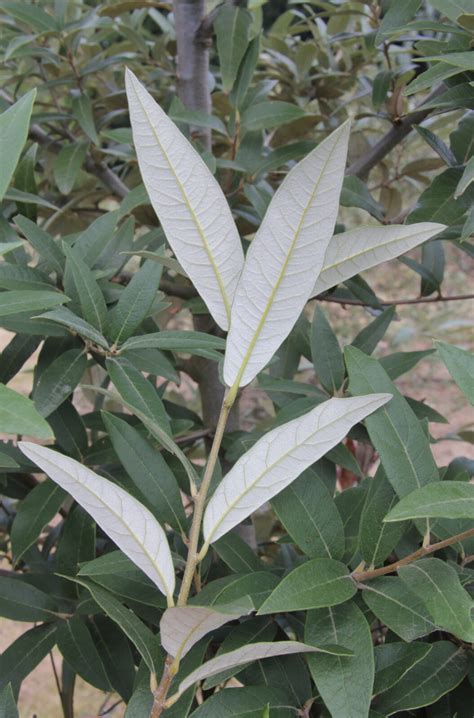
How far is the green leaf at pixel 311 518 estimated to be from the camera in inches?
20.3

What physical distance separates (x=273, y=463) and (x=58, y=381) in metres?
0.25

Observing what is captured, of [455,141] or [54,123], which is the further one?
[54,123]

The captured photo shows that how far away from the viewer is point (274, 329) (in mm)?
418

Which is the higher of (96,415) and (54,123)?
(54,123)

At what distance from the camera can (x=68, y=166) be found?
35.3 inches

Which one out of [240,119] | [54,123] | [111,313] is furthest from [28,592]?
[54,123]

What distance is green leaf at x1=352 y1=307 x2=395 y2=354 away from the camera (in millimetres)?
759

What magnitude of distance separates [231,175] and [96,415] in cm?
38

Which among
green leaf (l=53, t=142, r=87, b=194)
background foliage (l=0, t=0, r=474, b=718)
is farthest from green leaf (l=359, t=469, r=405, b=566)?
green leaf (l=53, t=142, r=87, b=194)

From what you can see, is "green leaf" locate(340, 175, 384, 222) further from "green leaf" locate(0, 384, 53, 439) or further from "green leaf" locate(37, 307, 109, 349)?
"green leaf" locate(0, 384, 53, 439)

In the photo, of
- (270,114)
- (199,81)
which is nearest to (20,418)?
(270,114)

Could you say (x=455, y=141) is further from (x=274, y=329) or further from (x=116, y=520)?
(x=116, y=520)

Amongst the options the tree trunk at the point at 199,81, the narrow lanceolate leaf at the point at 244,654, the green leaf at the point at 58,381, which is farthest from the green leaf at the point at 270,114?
the narrow lanceolate leaf at the point at 244,654

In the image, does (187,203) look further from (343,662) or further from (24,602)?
(24,602)
